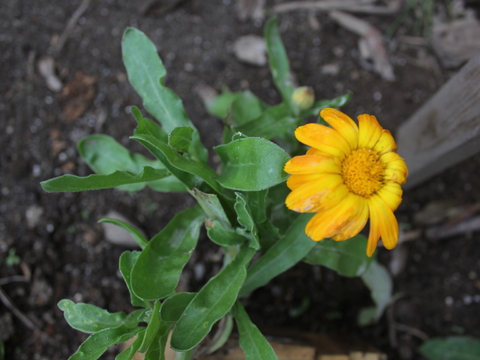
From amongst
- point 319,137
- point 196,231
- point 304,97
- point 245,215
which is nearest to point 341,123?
point 319,137

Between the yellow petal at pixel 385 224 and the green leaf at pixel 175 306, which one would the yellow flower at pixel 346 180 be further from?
the green leaf at pixel 175 306

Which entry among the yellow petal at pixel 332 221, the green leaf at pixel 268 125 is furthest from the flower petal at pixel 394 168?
the green leaf at pixel 268 125

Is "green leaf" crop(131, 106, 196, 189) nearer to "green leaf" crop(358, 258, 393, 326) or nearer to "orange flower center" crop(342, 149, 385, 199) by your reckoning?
"orange flower center" crop(342, 149, 385, 199)

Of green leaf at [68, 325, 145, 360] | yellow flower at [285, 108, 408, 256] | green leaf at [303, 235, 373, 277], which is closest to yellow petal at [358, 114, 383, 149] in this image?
yellow flower at [285, 108, 408, 256]

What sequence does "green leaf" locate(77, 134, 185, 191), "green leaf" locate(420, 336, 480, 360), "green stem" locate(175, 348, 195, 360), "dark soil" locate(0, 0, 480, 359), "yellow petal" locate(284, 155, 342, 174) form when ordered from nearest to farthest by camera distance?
1. "yellow petal" locate(284, 155, 342, 174)
2. "green stem" locate(175, 348, 195, 360)
3. "green leaf" locate(77, 134, 185, 191)
4. "green leaf" locate(420, 336, 480, 360)
5. "dark soil" locate(0, 0, 480, 359)

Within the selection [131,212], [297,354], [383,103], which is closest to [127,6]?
[131,212]
